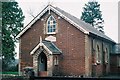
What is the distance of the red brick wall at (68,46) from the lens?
98.2 ft

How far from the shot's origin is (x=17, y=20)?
155 feet

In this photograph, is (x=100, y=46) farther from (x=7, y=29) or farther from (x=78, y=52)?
(x=7, y=29)

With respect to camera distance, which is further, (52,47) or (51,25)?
(51,25)

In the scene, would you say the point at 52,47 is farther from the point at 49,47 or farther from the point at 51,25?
the point at 51,25

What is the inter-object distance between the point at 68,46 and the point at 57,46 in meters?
1.38

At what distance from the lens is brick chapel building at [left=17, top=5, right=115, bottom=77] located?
97.8 ft

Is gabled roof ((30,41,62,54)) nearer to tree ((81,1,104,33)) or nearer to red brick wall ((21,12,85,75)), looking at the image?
red brick wall ((21,12,85,75))

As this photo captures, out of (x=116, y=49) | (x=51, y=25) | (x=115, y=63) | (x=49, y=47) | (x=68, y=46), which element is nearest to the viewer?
(x=49, y=47)

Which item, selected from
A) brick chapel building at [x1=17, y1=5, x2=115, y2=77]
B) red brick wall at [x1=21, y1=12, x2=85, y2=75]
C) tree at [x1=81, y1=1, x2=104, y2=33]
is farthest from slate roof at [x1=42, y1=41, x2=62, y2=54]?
tree at [x1=81, y1=1, x2=104, y2=33]

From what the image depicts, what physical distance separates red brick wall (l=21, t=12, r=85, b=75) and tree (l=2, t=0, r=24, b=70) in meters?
12.6

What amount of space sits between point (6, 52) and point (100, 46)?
51.3ft

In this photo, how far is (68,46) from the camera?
3061 centimetres

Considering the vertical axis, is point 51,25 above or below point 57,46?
above

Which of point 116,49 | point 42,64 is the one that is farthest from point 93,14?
point 42,64
